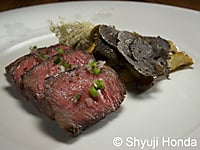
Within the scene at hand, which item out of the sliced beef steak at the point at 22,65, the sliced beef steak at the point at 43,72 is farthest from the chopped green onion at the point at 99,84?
the sliced beef steak at the point at 22,65

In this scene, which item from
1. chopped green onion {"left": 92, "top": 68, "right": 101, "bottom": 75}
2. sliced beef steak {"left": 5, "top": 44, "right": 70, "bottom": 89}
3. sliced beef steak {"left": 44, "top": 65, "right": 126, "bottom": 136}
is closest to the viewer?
sliced beef steak {"left": 44, "top": 65, "right": 126, "bottom": 136}

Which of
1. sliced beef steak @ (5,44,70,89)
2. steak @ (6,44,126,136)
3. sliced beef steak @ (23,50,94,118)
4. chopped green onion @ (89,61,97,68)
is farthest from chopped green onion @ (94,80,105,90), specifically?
sliced beef steak @ (5,44,70,89)

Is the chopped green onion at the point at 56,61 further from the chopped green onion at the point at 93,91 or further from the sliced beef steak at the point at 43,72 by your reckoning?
the chopped green onion at the point at 93,91

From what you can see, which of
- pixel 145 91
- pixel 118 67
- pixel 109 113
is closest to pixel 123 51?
pixel 118 67

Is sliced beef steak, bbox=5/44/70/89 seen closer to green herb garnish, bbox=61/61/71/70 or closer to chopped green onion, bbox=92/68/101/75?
green herb garnish, bbox=61/61/71/70

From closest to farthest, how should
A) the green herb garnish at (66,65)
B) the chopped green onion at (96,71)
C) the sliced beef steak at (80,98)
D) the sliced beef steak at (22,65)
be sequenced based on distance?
the sliced beef steak at (80,98), the chopped green onion at (96,71), the green herb garnish at (66,65), the sliced beef steak at (22,65)
